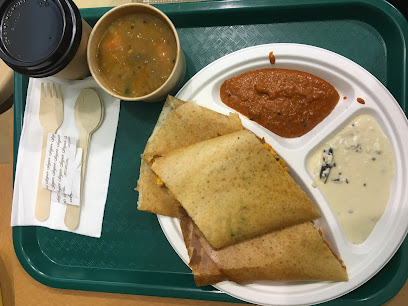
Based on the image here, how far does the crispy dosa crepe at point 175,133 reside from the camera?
168cm

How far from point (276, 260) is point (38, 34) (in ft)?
4.80

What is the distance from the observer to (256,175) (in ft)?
5.16

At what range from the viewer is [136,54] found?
1.59 m

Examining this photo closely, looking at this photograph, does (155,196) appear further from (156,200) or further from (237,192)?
(237,192)

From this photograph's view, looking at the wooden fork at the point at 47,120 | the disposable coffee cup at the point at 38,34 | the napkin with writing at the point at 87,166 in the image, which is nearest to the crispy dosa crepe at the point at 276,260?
the napkin with writing at the point at 87,166

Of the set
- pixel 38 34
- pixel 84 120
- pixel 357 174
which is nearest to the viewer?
pixel 38 34

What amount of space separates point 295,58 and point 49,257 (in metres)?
1.73

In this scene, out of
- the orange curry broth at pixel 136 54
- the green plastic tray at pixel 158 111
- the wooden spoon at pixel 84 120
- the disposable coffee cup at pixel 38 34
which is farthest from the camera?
the wooden spoon at pixel 84 120

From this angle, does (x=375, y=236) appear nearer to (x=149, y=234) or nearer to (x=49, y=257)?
(x=149, y=234)

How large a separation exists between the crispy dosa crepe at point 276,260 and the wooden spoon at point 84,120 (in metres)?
0.72

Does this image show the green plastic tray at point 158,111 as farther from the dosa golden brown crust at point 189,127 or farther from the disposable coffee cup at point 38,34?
the disposable coffee cup at point 38,34

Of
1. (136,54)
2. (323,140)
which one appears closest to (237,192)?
(323,140)

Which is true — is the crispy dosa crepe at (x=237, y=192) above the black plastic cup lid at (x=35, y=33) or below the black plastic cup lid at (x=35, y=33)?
below

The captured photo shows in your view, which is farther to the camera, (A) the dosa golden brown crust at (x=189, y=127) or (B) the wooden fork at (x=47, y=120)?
(B) the wooden fork at (x=47, y=120)
